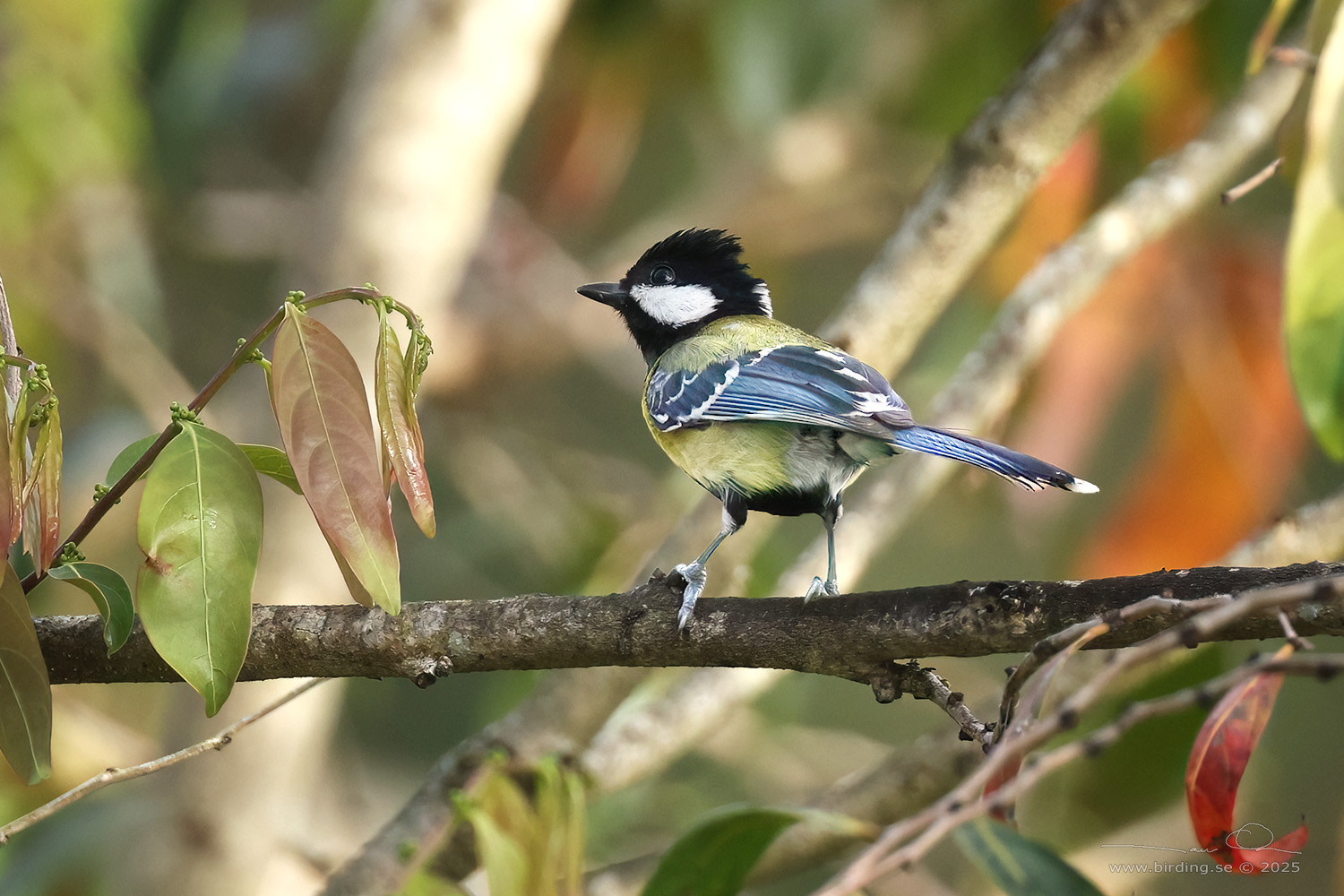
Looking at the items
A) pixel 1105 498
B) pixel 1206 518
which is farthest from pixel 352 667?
pixel 1105 498

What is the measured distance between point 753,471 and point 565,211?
6.27 feet

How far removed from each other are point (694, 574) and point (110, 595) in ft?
1.71

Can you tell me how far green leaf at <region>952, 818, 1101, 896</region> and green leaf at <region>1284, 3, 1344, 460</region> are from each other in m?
0.63

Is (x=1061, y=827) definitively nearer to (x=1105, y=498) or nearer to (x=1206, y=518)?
(x=1206, y=518)

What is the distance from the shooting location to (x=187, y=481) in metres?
0.84

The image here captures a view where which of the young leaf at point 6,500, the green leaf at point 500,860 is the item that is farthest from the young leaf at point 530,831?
the young leaf at point 6,500

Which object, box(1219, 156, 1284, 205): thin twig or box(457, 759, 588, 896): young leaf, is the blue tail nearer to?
box(1219, 156, 1284, 205): thin twig

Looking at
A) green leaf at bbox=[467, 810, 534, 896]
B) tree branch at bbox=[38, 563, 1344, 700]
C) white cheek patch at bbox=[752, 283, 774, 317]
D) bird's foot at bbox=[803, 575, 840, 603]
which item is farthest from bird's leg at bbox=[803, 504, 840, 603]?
white cheek patch at bbox=[752, 283, 774, 317]

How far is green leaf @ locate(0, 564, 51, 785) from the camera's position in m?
0.86

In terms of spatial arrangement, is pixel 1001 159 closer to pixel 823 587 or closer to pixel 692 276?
pixel 692 276

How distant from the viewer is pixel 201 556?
0.82 m

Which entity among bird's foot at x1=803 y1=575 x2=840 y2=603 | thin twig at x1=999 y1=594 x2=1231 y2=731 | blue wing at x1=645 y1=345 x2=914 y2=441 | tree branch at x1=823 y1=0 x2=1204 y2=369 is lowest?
thin twig at x1=999 y1=594 x2=1231 y2=731

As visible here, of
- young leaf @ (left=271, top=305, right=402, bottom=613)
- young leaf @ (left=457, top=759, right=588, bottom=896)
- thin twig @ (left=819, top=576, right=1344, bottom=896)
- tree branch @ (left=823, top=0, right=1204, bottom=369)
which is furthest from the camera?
tree branch @ (left=823, top=0, right=1204, bottom=369)

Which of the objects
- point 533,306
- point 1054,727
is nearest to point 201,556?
point 1054,727
